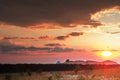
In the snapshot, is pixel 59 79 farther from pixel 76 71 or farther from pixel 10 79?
pixel 76 71

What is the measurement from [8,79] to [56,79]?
697cm

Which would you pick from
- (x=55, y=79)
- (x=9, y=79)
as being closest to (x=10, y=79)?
(x=9, y=79)

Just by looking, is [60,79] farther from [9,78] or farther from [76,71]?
[76,71]

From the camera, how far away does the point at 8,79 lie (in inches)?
2079

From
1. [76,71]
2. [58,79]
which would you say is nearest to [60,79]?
[58,79]

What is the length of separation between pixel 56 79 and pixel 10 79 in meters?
6.66

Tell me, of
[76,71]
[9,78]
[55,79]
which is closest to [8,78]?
[9,78]

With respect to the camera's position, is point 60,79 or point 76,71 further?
point 76,71

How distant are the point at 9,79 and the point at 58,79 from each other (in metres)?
7.06

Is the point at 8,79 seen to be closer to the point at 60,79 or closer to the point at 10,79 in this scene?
the point at 10,79

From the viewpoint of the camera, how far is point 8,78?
53281 mm

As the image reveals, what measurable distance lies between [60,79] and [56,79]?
97 cm

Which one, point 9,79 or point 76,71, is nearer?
point 9,79

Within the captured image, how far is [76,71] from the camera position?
241 feet
